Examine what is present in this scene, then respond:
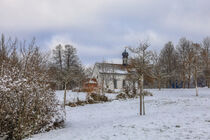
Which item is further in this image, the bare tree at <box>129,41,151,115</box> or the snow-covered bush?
the bare tree at <box>129,41,151,115</box>

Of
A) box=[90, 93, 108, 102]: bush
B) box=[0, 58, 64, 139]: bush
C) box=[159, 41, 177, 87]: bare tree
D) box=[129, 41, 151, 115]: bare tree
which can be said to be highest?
box=[159, 41, 177, 87]: bare tree

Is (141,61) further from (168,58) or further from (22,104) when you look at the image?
(168,58)

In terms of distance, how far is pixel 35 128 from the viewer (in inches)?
269

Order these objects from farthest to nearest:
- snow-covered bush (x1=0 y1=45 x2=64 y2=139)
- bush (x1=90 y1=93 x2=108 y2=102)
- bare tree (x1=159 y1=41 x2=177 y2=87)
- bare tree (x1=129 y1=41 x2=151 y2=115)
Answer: bare tree (x1=159 y1=41 x2=177 y2=87), bush (x1=90 y1=93 x2=108 y2=102), bare tree (x1=129 y1=41 x2=151 y2=115), snow-covered bush (x1=0 y1=45 x2=64 y2=139)

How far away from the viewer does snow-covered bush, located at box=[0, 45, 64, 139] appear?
6.23 m

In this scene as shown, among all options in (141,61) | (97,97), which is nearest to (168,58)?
(97,97)

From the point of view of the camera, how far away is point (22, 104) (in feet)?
21.7

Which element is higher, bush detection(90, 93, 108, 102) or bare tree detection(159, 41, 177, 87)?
bare tree detection(159, 41, 177, 87)

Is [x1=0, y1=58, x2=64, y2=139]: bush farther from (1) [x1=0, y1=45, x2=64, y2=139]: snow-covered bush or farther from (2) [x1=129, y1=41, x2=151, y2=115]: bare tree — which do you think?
(2) [x1=129, y1=41, x2=151, y2=115]: bare tree

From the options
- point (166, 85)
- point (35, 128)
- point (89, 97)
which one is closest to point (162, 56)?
point (166, 85)

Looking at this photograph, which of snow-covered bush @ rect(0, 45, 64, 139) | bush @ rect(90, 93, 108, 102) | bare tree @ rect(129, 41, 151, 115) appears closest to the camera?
snow-covered bush @ rect(0, 45, 64, 139)

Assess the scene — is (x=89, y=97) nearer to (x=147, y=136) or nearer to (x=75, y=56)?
(x=147, y=136)

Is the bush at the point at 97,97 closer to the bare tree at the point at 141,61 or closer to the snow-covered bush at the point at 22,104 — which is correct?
the bare tree at the point at 141,61

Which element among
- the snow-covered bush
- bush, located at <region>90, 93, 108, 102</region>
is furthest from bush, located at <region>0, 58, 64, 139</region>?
bush, located at <region>90, 93, 108, 102</region>
